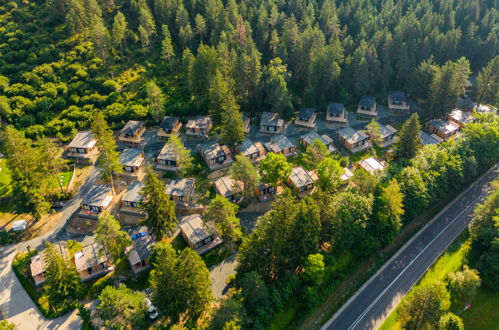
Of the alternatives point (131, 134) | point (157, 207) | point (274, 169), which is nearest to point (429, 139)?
point (274, 169)

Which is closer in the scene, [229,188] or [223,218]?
[223,218]

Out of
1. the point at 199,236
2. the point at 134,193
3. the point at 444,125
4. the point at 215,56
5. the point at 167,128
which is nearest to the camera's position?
the point at 199,236

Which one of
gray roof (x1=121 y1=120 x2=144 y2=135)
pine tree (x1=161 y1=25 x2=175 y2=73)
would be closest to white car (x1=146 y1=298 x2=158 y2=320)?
gray roof (x1=121 y1=120 x2=144 y2=135)

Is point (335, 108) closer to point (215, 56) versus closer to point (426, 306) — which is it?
point (215, 56)

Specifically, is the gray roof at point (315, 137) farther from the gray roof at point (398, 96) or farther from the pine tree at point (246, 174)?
the gray roof at point (398, 96)

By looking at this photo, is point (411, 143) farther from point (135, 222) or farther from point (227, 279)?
point (135, 222)

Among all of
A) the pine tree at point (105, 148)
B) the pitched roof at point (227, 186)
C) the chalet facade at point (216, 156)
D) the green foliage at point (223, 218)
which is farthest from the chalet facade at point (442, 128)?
the pine tree at point (105, 148)
